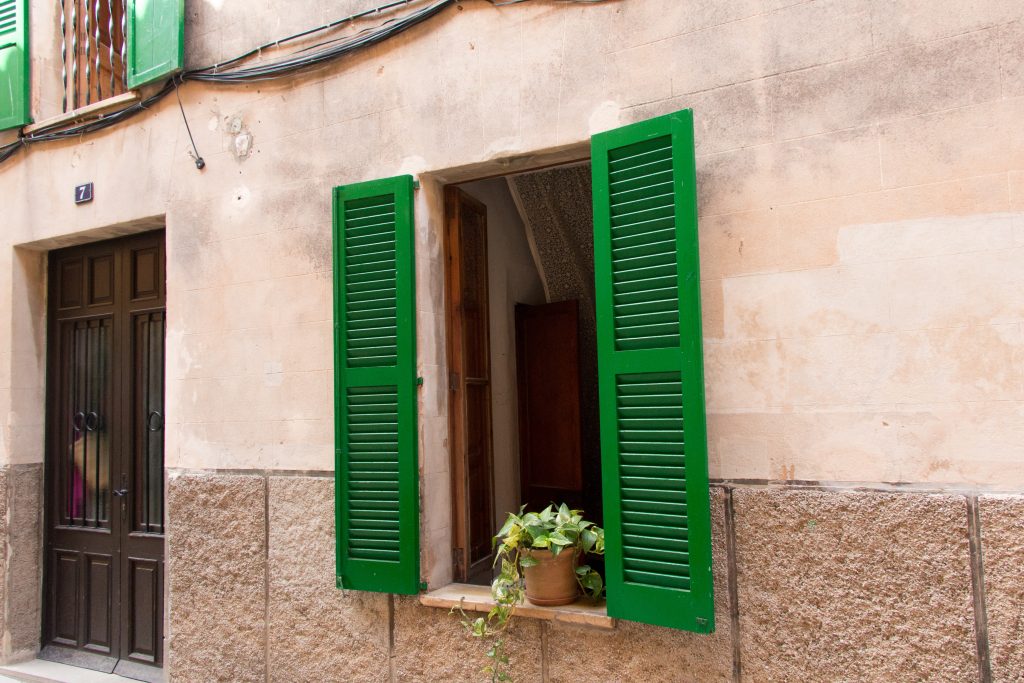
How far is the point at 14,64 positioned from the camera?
5.03 metres

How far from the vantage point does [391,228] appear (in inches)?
143

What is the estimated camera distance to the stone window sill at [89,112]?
182 inches

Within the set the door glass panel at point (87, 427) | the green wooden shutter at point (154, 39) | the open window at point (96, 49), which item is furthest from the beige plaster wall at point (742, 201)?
the door glass panel at point (87, 427)

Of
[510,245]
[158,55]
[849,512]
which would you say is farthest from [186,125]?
[849,512]

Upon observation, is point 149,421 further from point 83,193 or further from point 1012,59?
point 1012,59

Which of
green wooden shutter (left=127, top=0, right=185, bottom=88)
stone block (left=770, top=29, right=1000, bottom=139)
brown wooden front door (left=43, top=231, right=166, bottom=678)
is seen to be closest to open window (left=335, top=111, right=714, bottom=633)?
stone block (left=770, top=29, right=1000, bottom=139)

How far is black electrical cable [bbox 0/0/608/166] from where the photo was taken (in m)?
3.70


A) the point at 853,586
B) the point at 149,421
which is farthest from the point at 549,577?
the point at 149,421

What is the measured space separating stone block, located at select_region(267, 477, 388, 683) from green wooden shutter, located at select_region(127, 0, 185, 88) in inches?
101

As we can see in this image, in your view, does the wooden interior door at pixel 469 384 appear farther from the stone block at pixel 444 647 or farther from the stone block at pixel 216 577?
the stone block at pixel 216 577

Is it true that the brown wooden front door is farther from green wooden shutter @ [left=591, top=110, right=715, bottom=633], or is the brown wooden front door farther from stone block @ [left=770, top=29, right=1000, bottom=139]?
stone block @ [left=770, top=29, right=1000, bottom=139]

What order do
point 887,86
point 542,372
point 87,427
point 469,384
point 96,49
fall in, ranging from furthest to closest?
point 542,372 < point 96,49 < point 87,427 < point 469,384 < point 887,86

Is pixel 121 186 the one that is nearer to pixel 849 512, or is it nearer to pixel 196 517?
pixel 196 517

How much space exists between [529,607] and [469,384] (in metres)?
1.35
